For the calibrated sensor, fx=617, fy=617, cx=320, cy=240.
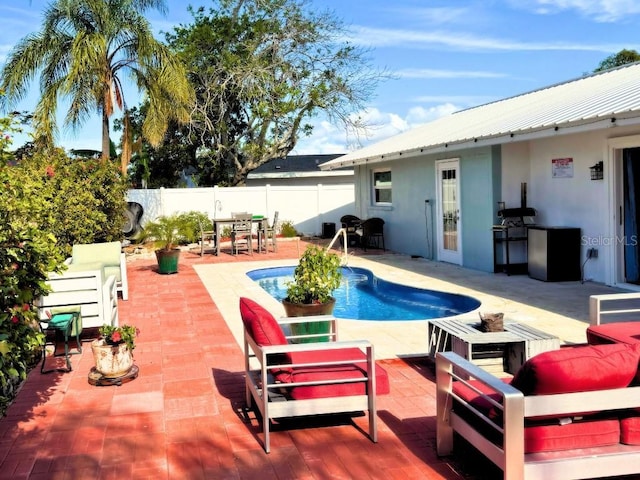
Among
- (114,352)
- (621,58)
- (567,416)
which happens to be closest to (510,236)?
(114,352)

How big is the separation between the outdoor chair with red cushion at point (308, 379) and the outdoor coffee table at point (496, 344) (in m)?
1.19

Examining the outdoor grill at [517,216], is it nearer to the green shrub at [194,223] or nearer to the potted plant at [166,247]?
the potted plant at [166,247]

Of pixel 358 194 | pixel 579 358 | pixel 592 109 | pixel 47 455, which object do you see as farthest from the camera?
pixel 358 194

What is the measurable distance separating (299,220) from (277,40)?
7895mm

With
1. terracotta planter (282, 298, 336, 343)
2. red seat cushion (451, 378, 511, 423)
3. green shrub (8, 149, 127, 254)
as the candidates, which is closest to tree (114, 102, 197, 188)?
green shrub (8, 149, 127, 254)

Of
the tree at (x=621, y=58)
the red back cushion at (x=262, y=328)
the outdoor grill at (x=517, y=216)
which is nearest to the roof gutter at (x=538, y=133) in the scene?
the outdoor grill at (x=517, y=216)

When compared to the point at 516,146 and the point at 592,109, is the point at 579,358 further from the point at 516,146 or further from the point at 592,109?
the point at 516,146

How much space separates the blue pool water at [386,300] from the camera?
965 cm

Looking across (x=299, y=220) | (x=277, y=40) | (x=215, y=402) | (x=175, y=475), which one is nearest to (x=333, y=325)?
(x=215, y=402)

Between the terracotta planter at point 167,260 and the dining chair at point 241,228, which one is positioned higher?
the dining chair at point 241,228

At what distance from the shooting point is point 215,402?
5.11m

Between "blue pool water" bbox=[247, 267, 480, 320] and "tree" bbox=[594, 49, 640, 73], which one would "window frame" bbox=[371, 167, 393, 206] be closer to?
"blue pool water" bbox=[247, 267, 480, 320]

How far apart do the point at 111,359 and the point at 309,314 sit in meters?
1.99

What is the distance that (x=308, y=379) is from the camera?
4.25 m
